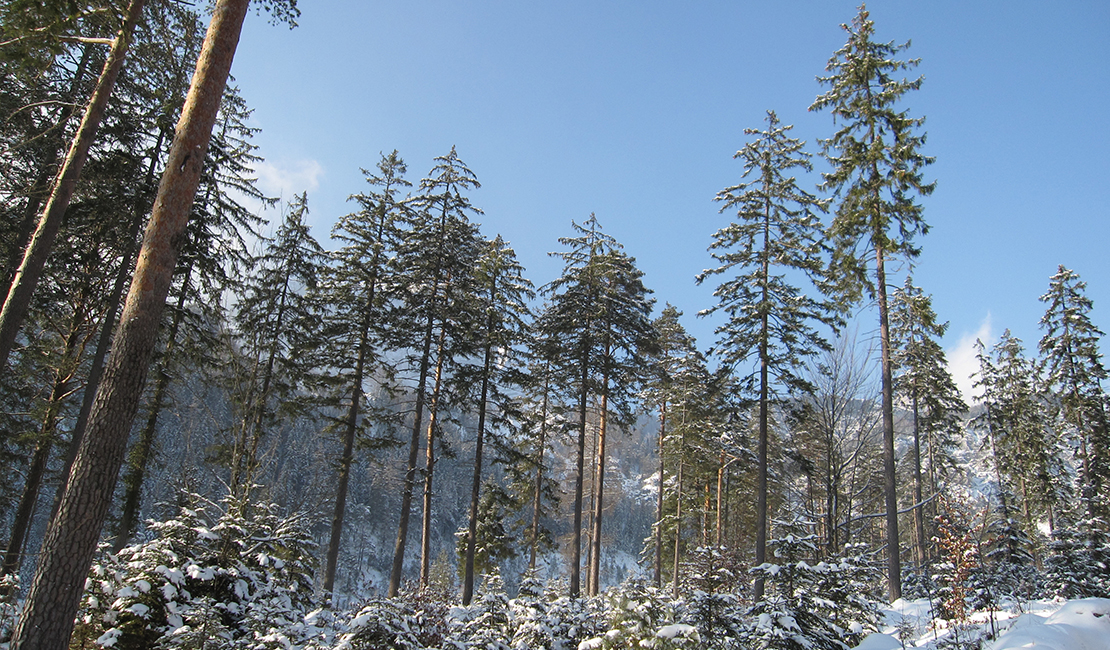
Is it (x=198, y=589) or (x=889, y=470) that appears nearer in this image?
(x=198, y=589)

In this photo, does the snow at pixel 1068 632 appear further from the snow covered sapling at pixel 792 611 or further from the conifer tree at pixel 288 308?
the conifer tree at pixel 288 308

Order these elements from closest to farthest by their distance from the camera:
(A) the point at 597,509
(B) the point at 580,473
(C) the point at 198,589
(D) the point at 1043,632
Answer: (D) the point at 1043,632, (C) the point at 198,589, (B) the point at 580,473, (A) the point at 597,509

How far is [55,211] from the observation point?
7.76m

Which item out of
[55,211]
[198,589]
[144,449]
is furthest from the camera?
[144,449]

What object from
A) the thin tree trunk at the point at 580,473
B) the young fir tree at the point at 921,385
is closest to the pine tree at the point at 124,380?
the thin tree trunk at the point at 580,473

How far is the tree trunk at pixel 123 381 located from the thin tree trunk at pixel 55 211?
231 centimetres

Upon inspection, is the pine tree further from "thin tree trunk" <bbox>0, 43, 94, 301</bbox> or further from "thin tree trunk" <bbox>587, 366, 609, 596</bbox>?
"thin tree trunk" <bbox>587, 366, 609, 596</bbox>

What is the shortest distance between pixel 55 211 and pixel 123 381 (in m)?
4.57

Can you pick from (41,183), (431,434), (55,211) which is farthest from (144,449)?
(55,211)

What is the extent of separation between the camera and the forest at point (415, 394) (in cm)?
639

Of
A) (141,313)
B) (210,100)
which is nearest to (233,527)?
(141,313)

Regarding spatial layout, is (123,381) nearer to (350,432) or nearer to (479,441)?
(350,432)

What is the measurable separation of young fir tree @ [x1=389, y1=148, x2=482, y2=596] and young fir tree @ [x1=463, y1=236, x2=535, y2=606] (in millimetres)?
604

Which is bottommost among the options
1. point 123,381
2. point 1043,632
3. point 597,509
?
point 1043,632
